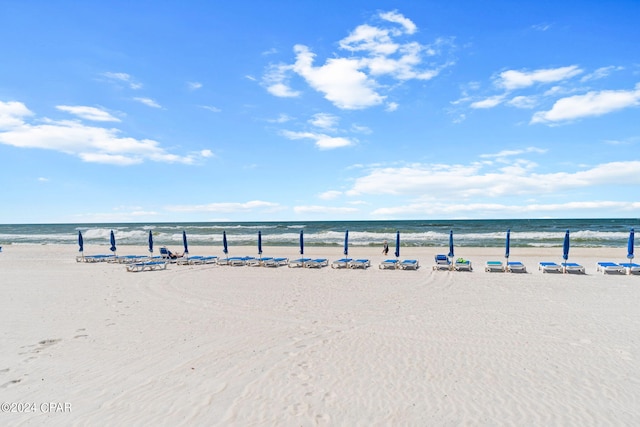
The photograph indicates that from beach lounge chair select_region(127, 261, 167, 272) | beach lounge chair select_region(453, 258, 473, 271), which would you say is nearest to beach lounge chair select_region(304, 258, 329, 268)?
beach lounge chair select_region(453, 258, 473, 271)

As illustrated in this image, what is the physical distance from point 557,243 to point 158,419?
3652 cm

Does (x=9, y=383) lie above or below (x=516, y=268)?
above

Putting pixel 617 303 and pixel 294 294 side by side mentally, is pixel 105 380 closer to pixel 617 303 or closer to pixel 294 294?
pixel 294 294

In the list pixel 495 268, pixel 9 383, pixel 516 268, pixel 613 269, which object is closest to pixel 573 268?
pixel 613 269

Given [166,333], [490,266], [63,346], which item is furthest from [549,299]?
[63,346]

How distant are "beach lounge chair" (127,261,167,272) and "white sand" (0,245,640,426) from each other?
16.2ft

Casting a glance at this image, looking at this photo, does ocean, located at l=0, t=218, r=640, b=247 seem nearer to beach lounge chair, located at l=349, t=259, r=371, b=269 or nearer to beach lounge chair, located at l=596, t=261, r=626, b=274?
beach lounge chair, located at l=349, t=259, r=371, b=269

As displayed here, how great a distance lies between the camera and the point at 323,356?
6391mm

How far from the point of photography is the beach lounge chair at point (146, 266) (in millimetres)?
17047

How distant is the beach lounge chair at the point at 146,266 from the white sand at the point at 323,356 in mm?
4933

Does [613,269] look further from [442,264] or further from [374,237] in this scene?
[374,237]

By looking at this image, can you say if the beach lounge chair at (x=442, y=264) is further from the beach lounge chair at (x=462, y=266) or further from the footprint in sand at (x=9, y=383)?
the footprint in sand at (x=9, y=383)

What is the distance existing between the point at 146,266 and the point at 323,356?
46.9ft

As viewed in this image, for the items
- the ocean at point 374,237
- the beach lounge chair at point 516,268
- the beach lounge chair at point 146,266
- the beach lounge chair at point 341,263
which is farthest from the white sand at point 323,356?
the ocean at point 374,237
